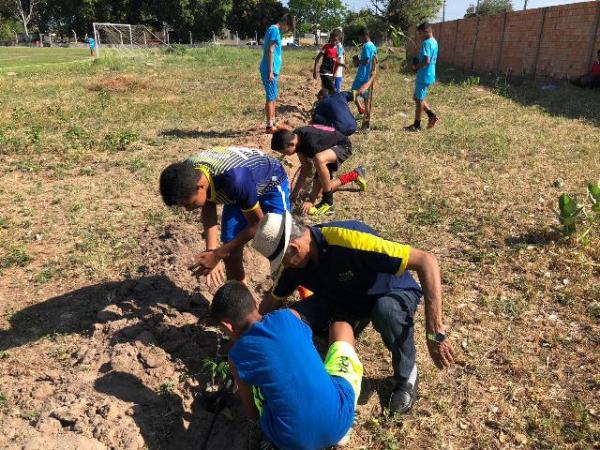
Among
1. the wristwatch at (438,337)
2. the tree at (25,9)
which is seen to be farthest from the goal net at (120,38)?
the tree at (25,9)

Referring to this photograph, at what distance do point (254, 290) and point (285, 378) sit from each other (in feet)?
6.23

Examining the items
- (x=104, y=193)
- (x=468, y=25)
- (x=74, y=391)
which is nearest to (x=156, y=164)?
(x=104, y=193)

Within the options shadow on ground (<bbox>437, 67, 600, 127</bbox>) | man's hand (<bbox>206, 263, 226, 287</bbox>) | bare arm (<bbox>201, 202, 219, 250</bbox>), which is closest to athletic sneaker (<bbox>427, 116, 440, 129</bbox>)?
shadow on ground (<bbox>437, 67, 600, 127</bbox>)

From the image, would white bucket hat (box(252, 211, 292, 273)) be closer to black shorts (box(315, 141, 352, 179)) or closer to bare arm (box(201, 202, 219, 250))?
bare arm (box(201, 202, 219, 250))

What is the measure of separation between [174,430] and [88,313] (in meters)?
1.26

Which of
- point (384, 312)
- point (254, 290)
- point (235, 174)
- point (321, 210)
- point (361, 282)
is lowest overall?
point (254, 290)

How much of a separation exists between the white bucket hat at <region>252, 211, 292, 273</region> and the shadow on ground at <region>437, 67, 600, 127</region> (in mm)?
8229

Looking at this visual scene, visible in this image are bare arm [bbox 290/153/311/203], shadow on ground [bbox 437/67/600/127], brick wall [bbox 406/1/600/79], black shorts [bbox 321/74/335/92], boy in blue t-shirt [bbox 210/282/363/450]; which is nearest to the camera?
boy in blue t-shirt [bbox 210/282/363/450]

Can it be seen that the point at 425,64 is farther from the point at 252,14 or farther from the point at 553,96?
the point at 252,14

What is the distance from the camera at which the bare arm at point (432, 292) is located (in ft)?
8.04

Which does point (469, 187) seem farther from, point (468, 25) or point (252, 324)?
point (468, 25)

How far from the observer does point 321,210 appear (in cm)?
546

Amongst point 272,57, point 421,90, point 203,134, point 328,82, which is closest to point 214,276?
point 272,57

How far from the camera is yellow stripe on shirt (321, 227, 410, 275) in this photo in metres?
2.47
